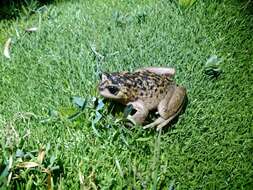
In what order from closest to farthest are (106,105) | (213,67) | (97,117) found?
(97,117) → (106,105) → (213,67)

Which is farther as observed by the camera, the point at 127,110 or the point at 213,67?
the point at 213,67

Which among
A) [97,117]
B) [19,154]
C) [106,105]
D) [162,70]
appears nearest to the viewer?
[19,154]

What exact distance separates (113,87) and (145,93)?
0.22 metres

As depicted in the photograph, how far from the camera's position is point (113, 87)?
291cm

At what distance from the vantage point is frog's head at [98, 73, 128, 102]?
290cm

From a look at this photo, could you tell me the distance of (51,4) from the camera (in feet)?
14.4

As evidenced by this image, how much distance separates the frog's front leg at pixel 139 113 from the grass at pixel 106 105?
65 millimetres

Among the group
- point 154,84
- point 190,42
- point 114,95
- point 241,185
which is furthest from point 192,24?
point 241,185

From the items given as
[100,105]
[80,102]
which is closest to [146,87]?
[100,105]

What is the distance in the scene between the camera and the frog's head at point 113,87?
2902 millimetres

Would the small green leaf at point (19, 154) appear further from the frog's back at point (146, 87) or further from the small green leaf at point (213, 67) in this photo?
the small green leaf at point (213, 67)

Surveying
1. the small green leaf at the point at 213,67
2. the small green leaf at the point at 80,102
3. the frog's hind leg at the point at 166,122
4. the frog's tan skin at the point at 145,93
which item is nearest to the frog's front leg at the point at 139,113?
the frog's tan skin at the point at 145,93

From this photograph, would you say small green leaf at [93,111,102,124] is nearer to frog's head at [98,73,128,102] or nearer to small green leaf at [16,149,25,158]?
frog's head at [98,73,128,102]

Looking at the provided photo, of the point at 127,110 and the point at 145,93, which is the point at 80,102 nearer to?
the point at 127,110
